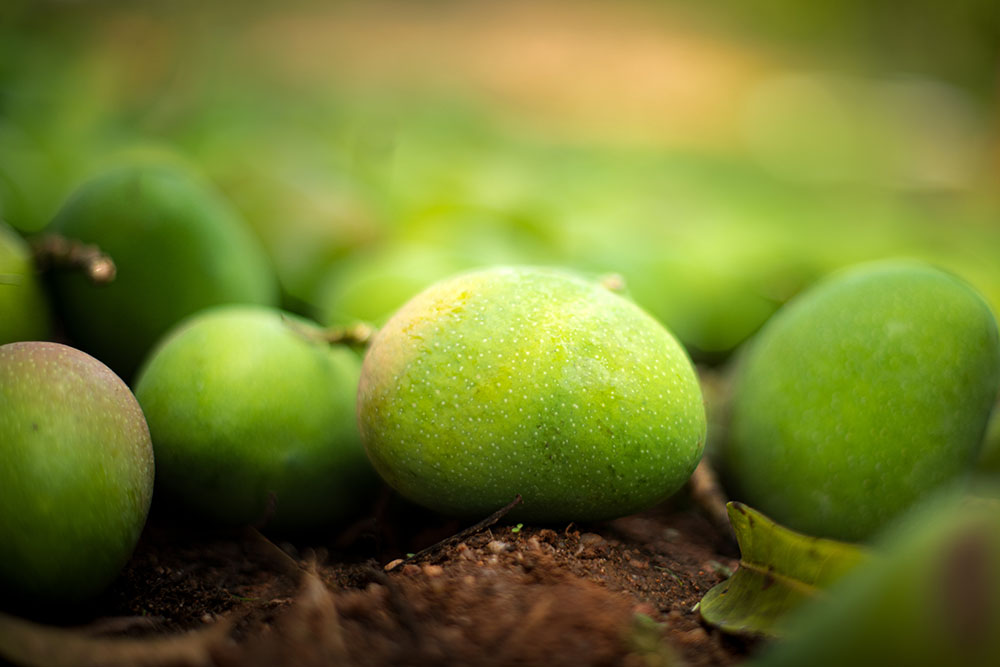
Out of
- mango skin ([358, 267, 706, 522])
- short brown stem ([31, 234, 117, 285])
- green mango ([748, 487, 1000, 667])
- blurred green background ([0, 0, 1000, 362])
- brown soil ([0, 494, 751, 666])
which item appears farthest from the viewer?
blurred green background ([0, 0, 1000, 362])

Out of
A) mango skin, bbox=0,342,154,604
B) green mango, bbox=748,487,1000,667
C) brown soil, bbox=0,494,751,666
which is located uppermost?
green mango, bbox=748,487,1000,667

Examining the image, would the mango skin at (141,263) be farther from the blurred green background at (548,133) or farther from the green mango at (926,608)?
the green mango at (926,608)

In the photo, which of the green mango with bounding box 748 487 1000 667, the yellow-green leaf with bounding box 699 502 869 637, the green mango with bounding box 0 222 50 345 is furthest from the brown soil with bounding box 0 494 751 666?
the green mango with bounding box 0 222 50 345

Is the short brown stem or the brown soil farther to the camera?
the short brown stem

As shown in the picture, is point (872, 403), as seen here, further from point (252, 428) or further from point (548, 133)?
point (548, 133)

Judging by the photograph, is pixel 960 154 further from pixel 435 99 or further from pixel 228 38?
pixel 228 38

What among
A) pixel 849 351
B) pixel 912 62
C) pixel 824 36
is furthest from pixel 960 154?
pixel 849 351

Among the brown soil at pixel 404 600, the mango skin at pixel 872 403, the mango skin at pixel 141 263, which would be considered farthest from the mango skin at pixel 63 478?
the mango skin at pixel 872 403

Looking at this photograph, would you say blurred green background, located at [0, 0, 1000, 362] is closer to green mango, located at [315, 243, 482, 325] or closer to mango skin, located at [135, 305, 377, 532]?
green mango, located at [315, 243, 482, 325]
